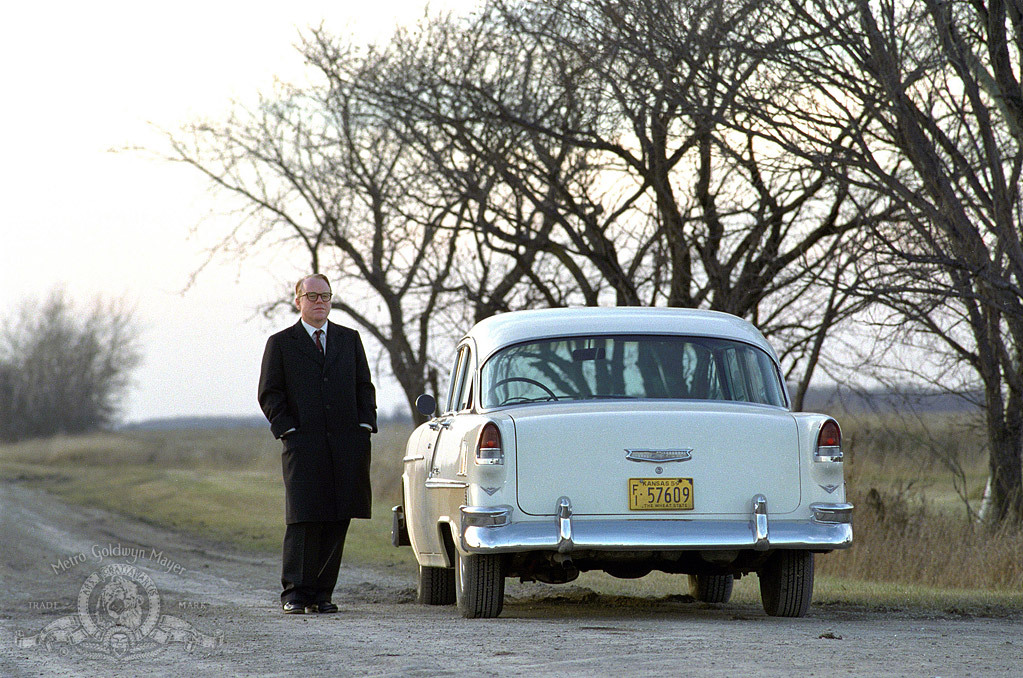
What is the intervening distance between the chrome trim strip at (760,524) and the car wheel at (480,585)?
4.76 ft

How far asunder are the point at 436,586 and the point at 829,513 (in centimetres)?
316

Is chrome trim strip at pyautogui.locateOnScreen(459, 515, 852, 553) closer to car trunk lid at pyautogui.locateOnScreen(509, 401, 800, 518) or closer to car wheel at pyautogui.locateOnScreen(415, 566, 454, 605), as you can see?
car trunk lid at pyautogui.locateOnScreen(509, 401, 800, 518)

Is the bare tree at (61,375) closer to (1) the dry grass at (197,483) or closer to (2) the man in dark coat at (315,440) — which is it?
(1) the dry grass at (197,483)

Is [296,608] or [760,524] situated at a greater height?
[760,524]

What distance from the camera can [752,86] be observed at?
1354cm

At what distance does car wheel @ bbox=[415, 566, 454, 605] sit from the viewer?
9.71 meters

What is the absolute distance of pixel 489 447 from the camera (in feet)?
24.7

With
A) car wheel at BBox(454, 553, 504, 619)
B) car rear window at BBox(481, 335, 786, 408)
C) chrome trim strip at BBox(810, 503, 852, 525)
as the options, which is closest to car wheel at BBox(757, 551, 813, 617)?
chrome trim strip at BBox(810, 503, 852, 525)

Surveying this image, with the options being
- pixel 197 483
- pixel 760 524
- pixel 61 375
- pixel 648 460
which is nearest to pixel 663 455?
pixel 648 460

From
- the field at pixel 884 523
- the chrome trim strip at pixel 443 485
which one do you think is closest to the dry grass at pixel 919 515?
the field at pixel 884 523

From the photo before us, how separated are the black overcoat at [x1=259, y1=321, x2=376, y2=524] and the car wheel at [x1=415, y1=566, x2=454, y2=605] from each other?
2.97 ft

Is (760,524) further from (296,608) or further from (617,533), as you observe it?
(296,608)

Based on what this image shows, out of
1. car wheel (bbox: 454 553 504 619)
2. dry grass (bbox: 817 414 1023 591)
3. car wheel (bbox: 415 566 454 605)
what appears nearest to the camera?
car wheel (bbox: 454 553 504 619)

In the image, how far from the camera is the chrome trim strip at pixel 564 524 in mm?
7348
